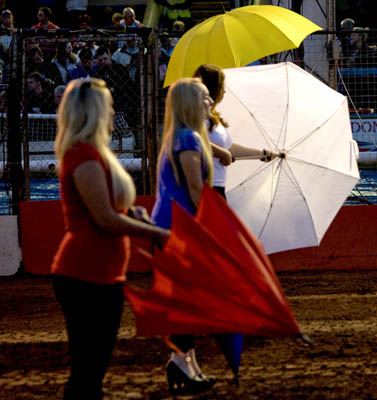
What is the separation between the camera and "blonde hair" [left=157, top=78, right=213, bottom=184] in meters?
4.73

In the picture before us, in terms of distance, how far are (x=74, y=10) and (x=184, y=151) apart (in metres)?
14.7

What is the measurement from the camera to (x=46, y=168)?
32.0 ft

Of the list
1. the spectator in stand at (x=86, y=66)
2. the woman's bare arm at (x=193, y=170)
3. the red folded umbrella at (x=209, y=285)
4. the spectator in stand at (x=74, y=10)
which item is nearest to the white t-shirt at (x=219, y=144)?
the woman's bare arm at (x=193, y=170)

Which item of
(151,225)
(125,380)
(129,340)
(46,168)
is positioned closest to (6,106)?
(46,168)

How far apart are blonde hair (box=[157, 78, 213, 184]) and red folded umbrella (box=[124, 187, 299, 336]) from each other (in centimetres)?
86

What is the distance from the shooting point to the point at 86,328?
3686mm

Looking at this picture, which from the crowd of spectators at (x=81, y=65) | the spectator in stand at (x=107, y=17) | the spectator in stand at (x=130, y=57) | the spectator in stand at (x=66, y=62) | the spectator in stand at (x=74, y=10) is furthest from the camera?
the spectator in stand at (x=74, y=10)

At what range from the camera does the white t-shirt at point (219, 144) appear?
5508 millimetres

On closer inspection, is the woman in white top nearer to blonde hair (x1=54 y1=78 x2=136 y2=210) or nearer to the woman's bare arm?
the woman's bare arm

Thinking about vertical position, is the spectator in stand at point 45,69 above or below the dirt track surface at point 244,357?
above

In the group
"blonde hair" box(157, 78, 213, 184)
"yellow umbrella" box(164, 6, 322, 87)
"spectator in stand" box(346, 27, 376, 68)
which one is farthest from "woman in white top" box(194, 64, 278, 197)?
"spectator in stand" box(346, 27, 376, 68)

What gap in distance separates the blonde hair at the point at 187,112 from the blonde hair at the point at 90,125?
108 cm

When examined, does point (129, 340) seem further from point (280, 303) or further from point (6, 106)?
point (6, 106)

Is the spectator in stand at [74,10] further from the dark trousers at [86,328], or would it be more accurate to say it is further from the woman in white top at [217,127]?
the dark trousers at [86,328]
